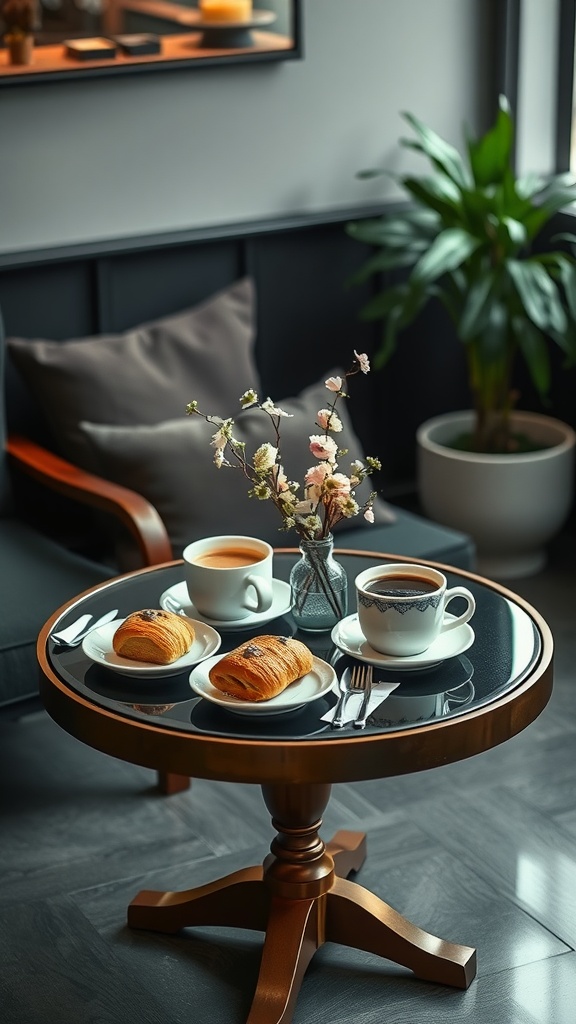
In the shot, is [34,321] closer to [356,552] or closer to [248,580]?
[356,552]

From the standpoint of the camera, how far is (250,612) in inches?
82.2

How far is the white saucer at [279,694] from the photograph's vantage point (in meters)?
1.82

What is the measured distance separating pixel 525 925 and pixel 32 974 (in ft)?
2.68

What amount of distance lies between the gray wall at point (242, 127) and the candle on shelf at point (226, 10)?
0.39 feet

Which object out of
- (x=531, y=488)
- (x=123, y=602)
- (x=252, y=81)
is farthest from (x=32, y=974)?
(x=252, y=81)

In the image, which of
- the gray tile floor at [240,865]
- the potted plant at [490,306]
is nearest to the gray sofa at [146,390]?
the potted plant at [490,306]

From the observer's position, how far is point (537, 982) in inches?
85.3

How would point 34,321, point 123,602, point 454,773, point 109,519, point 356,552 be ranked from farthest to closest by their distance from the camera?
point 34,321, point 109,519, point 454,773, point 356,552, point 123,602

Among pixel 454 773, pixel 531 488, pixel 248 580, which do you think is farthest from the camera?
pixel 531 488

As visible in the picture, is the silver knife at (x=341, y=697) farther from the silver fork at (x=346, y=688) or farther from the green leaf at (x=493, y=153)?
the green leaf at (x=493, y=153)

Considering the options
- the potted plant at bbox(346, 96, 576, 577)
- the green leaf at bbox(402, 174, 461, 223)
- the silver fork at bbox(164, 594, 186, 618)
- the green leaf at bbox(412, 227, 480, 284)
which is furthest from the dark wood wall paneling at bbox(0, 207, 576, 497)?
the silver fork at bbox(164, 594, 186, 618)

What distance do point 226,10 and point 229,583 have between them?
69.7 inches

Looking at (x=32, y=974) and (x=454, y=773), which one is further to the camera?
(x=454, y=773)

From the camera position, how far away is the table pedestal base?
2.08 metres
